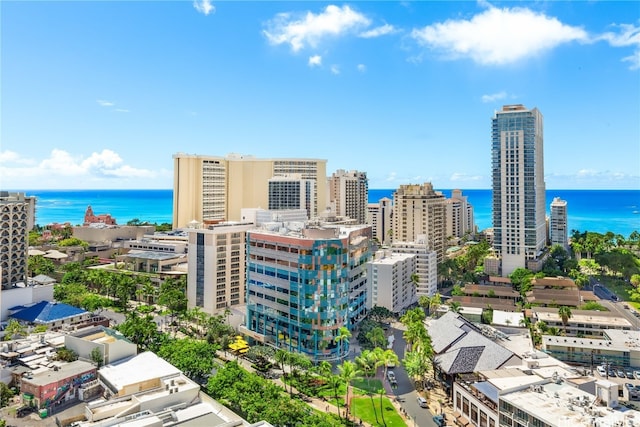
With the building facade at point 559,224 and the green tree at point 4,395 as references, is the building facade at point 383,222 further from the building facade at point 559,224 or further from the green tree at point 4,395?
the green tree at point 4,395

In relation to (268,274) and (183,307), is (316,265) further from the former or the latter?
(183,307)

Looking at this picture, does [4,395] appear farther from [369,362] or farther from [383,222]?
[383,222]

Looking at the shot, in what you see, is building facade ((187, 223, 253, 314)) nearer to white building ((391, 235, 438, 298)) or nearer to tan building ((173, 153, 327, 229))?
white building ((391, 235, 438, 298))

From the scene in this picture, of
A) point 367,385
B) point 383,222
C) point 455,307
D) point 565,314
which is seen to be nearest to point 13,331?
point 367,385

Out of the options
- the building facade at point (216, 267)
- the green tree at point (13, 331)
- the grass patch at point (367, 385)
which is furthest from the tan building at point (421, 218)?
the green tree at point (13, 331)

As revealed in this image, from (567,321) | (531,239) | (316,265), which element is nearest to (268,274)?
(316,265)
